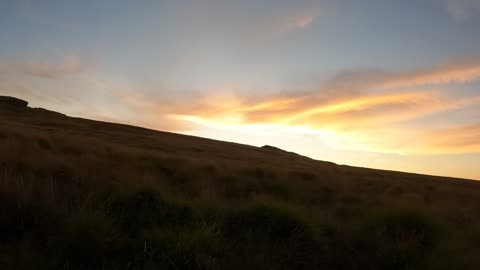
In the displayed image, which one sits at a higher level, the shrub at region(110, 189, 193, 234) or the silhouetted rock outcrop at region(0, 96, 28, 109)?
the silhouetted rock outcrop at region(0, 96, 28, 109)

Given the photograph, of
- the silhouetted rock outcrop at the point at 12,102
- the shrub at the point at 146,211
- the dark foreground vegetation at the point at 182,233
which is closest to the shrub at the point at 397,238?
the dark foreground vegetation at the point at 182,233

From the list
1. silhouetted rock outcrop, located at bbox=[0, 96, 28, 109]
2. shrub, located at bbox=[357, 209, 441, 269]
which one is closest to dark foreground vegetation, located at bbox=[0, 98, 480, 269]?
shrub, located at bbox=[357, 209, 441, 269]

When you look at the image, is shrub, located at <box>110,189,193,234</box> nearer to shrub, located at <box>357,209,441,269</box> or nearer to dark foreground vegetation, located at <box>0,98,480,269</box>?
dark foreground vegetation, located at <box>0,98,480,269</box>

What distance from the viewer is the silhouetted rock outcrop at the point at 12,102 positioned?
2151 inches

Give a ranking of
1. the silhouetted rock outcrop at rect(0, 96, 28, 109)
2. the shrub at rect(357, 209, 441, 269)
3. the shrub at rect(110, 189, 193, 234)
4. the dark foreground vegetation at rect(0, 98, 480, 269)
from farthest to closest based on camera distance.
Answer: the silhouetted rock outcrop at rect(0, 96, 28, 109) → the shrub at rect(110, 189, 193, 234) → the shrub at rect(357, 209, 441, 269) → the dark foreground vegetation at rect(0, 98, 480, 269)

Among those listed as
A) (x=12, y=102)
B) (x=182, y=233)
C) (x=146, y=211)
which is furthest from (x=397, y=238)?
(x=12, y=102)

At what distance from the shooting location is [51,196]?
5.92 meters

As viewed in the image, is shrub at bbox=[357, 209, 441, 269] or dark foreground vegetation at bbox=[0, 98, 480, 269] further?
shrub at bbox=[357, 209, 441, 269]

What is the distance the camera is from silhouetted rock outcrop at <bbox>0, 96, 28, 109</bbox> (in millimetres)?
54644

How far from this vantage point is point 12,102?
56344mm

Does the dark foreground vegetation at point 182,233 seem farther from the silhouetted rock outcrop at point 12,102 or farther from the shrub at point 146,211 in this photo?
the silhouetted rock outcrop at point 12,102

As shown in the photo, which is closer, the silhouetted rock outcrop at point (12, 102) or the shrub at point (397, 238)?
the shrub at point (397, 238)

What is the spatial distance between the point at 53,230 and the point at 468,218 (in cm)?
1037

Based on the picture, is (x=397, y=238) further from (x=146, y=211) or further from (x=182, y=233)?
(x=146, y=211)
